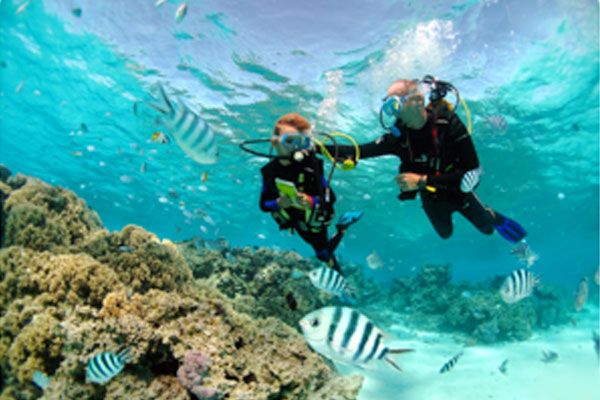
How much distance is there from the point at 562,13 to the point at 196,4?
41.3 feet

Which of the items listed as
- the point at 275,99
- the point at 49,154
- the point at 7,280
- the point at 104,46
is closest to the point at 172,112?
the point at 7,280

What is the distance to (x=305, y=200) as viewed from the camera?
4.06m

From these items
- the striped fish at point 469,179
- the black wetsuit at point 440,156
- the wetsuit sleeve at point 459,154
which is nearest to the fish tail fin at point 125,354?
the black wetsuit at point 440,156

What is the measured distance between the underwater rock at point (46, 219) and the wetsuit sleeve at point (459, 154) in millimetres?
6157

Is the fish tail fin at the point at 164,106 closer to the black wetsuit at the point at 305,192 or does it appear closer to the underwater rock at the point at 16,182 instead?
the black wetsuit at the point at 305,192

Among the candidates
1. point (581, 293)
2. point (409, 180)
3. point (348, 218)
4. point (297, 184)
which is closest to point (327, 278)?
point (348, 218)

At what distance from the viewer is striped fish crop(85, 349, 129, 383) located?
121 inches

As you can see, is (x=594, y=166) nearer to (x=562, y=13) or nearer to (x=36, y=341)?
(x=562, y=13)

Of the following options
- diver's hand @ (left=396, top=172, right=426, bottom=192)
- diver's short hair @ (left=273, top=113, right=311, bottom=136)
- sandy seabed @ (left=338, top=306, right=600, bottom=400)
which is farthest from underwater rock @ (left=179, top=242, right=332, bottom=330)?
diver's short hair @ (left=273, top=113, right=311, bottom=136)

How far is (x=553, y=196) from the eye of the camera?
1214 inches

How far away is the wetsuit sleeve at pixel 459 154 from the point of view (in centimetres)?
471

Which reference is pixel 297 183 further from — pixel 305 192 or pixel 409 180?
pixel 409 180

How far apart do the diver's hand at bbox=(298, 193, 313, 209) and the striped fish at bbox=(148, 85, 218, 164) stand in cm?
111

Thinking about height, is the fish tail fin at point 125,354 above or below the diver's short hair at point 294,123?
below
